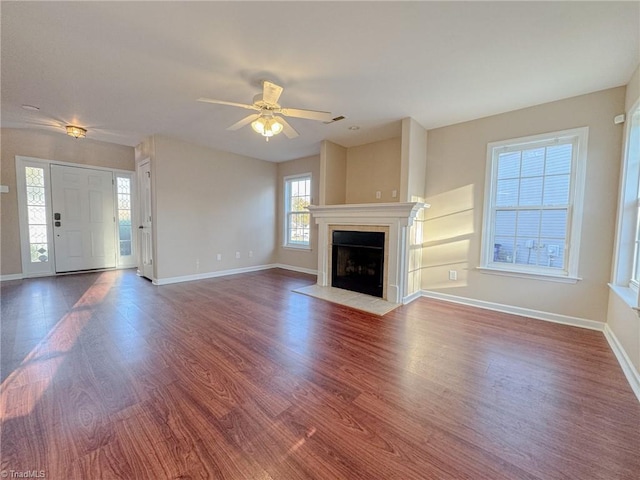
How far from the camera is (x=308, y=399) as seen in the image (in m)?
1.67

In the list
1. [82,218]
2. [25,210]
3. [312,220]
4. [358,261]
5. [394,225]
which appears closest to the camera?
[394,225]

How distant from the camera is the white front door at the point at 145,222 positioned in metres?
4.66

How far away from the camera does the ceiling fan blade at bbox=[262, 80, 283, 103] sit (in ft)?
7.74

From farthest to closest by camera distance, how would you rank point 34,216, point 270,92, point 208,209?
point 208,209 → point 34,216 → point 270,92

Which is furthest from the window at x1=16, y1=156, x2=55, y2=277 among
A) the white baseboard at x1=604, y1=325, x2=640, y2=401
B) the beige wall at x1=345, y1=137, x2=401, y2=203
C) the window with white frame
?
the white baseboard at x1=604, y1=325, x2=640, y2=401

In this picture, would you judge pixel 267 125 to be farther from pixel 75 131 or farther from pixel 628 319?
pixel 628 319

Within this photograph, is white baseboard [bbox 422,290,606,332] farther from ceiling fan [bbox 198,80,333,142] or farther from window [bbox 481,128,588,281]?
ceiling fan [bbox 198,80,333,142]

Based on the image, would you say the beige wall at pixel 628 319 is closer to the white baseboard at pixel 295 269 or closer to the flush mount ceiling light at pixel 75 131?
the white baseboard at pixel 295 269

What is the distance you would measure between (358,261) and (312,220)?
5.84 ft

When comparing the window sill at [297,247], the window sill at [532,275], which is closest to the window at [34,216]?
the window sill at [297,247]

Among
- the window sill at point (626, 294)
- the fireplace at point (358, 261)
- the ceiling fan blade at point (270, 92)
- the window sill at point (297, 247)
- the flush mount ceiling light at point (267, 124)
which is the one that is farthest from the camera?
the window sill at point (297, 247)

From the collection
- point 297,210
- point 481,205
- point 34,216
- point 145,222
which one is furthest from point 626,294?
point 34,216

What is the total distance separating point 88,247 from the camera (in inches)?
209

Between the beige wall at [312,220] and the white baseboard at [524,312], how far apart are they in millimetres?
2515
